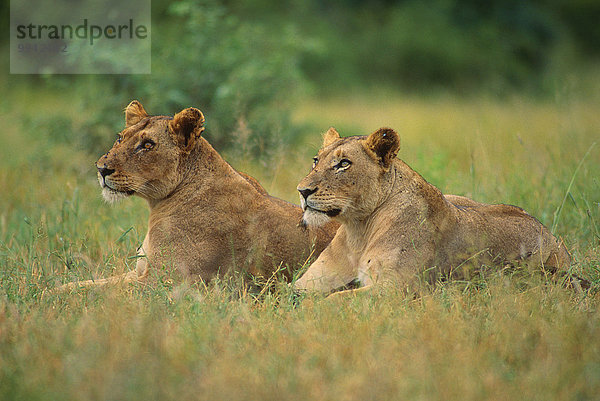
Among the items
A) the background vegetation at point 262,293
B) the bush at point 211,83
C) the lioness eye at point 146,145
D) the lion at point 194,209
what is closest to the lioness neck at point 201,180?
the lion at point 194,209

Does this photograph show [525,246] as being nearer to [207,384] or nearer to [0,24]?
[207,384]

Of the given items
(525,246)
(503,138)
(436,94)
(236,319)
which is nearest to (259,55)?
(503,138)

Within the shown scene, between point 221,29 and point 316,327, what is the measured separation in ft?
23.4

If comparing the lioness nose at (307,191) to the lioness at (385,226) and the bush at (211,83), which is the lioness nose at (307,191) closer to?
the lioness at (385,226)

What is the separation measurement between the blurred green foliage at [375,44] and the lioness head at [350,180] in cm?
529

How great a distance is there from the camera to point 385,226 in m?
4.66

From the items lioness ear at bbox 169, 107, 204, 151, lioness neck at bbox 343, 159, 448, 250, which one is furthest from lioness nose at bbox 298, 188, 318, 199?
lioness ear at bbox 169, 107, 204, 151

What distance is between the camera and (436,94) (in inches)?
743

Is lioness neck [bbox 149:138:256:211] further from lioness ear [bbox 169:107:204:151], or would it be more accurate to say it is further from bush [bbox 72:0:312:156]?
bush [bbox 72:0:312:156]

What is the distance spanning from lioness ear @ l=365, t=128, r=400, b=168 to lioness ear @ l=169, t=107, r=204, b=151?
1067mm

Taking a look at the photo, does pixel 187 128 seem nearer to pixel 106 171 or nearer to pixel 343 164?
pixel 106 171

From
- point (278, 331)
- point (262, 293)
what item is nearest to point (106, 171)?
point (262, 293)

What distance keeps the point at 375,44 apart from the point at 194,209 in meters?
19.3

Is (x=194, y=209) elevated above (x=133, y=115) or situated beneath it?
situated beneath
